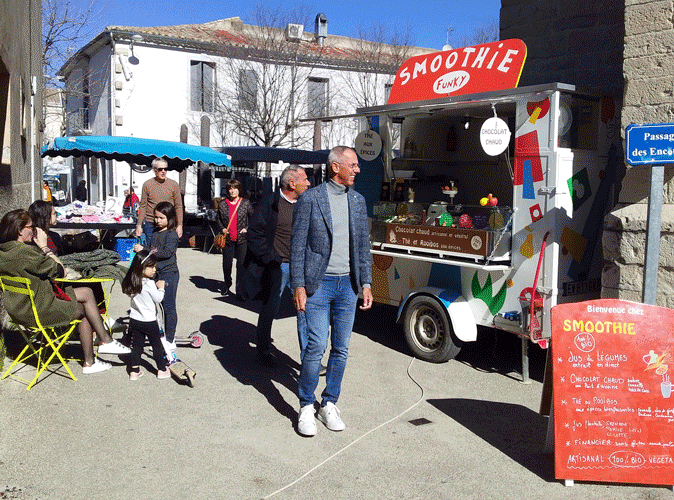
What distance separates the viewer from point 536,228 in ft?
19.8

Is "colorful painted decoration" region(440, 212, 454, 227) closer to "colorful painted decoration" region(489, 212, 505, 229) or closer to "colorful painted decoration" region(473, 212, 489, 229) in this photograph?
"colorful painted decoration" region(473, 212, 489, 229)

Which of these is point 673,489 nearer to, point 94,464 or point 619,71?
point 94,464

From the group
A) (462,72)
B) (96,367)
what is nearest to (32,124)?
(96,367)

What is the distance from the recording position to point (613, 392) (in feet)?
13.4

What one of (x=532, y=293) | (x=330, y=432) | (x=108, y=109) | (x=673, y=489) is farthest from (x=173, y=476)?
(x=108, y=109)

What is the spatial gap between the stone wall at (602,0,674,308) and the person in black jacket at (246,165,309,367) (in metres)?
2.72

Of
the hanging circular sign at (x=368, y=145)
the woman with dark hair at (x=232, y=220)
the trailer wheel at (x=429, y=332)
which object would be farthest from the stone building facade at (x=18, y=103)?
the trailer wheel at (x=429, y=332)

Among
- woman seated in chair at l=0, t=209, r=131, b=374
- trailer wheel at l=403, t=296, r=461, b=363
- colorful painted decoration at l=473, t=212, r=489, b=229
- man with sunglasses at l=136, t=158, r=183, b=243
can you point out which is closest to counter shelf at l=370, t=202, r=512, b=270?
colorful painted decoration at l=473, t=212, r=489, b=229

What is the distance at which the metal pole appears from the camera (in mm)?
4582

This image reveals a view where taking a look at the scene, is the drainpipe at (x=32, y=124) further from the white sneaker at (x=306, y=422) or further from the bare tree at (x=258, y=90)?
the bare tree at (x=258, y=90)

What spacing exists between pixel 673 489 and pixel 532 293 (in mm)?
2202

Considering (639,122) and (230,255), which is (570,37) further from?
(230,255)

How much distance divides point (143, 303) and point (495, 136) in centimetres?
337

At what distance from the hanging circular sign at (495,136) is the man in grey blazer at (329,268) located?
1910 millimetres
